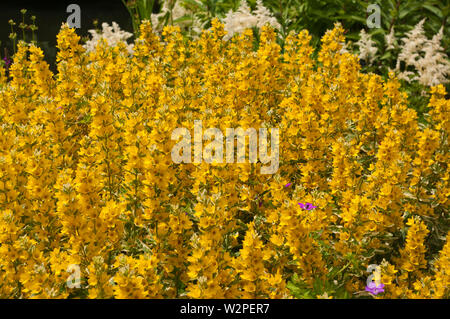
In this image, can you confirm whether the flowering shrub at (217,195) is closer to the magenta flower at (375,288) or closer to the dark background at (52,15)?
the magenta flower at (375,288)

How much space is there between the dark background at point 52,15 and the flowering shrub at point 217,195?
6.89m

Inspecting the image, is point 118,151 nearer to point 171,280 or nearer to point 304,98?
point 171,280

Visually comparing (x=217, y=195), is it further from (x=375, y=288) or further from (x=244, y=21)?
(x=244, y=21)

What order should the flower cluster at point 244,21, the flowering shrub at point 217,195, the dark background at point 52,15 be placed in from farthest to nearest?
the dark background at point 52,15
the flower cluster at point 244,21
the flowering shrub at point 217,195

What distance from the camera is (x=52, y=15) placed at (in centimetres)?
1209

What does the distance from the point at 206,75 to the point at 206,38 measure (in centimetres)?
80

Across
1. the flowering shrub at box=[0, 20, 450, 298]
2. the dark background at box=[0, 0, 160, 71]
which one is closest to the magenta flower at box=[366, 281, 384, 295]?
the flowering shrub at box=[0, 20, 450, 298]

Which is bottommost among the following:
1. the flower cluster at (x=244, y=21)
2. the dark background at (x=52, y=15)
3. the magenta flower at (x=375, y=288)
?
the magenta flower at (x=375, y=288)

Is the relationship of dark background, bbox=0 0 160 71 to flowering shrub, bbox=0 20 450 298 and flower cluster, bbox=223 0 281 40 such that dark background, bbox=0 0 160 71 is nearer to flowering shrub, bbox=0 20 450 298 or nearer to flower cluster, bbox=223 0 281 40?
flower cluster, bbox=223 0 281 40

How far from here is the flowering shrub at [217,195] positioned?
8.39ft

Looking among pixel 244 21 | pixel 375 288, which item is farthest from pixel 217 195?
pixel 244 21

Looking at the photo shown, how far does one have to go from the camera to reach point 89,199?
2.83 metres

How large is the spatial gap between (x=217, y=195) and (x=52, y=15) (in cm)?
1107

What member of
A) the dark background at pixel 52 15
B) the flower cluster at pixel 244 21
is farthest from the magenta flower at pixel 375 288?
the dark background at pixel 52 15
